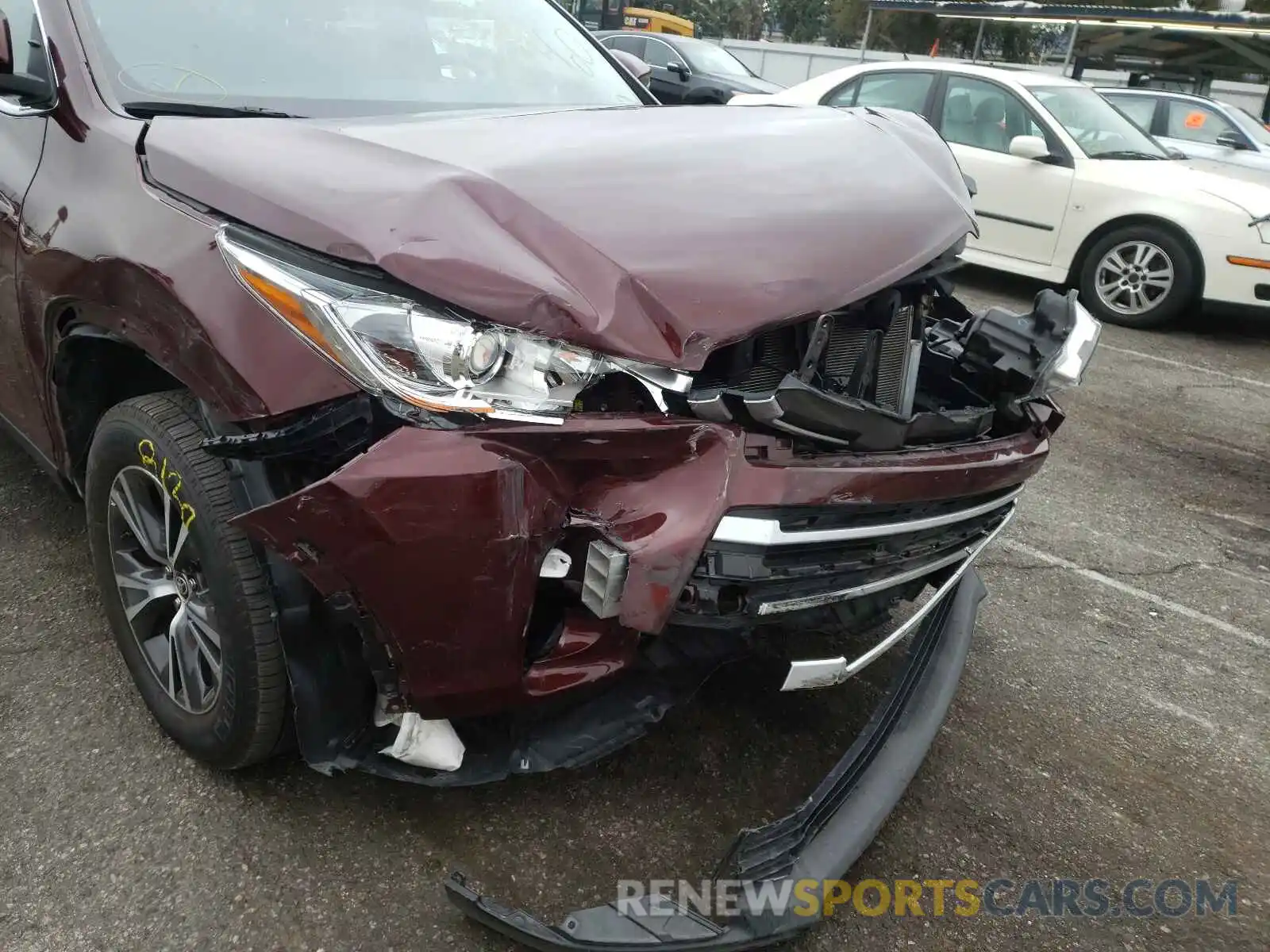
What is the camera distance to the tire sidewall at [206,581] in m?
1.82

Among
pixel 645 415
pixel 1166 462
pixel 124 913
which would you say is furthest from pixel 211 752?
pixel 1166 462

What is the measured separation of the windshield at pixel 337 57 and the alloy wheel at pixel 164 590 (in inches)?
36.2

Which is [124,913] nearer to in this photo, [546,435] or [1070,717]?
[546,435]

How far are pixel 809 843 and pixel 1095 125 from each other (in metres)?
7.06

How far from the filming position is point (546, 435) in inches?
62.4

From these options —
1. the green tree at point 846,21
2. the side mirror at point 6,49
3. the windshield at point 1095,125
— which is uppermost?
the green tree at point 846,21

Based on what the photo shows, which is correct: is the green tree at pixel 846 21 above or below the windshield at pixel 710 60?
above

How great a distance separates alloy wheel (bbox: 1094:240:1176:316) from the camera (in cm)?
672

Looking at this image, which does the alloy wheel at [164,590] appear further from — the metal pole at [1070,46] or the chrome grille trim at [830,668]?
the metal pole at [1070,46]

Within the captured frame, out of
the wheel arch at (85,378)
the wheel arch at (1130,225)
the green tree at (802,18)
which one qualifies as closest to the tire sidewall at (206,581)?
the wheel arch at (85,378)

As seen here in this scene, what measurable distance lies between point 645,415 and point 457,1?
1.98 m

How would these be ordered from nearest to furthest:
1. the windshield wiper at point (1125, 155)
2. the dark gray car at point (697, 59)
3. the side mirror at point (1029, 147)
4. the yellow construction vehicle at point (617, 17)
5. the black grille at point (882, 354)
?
the black grille at point (882, 354) → the side mirror at point (1029, 147) → the windshield wiper at point (1125, 155) → the dark gray car at point (697, 59) → the yellow construction vehicle at point (617, 17)

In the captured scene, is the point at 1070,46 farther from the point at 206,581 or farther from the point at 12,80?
the point at 206,581

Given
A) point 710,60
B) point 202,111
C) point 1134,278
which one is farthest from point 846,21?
point 202,111
